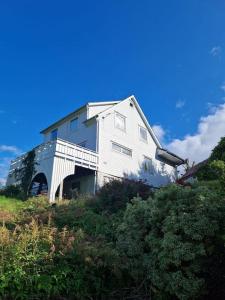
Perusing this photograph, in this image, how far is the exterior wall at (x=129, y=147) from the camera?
23.8 m

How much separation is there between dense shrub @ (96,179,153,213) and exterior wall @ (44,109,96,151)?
358 inches

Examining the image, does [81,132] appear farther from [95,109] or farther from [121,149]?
[121,149]

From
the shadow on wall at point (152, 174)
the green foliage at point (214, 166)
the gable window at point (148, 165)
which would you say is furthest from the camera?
the gable window at point (148, 165)

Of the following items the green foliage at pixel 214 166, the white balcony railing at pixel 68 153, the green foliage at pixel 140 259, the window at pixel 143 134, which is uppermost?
the window at pixel 143 134

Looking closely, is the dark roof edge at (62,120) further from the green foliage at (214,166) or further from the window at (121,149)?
the green foliage at (214,166)

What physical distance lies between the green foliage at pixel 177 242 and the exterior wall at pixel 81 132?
53.7 feet

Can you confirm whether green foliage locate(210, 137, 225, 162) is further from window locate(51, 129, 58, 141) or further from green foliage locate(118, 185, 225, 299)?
window locate(51, 129, 58, 141)

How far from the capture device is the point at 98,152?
75.5 ft

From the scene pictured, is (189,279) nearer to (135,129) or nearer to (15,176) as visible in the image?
(15,176)

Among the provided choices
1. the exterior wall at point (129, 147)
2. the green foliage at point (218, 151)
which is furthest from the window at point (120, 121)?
the green foliage at point (218, 151)

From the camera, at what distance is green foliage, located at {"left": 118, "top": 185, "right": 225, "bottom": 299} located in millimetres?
5840

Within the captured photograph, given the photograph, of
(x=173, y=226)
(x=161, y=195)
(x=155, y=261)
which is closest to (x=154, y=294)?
(x=155, y=261)

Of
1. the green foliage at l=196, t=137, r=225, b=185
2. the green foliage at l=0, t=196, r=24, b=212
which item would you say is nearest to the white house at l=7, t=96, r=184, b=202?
the green foliage at l=0, t=196, r=24, b=212

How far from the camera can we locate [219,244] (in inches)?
236
